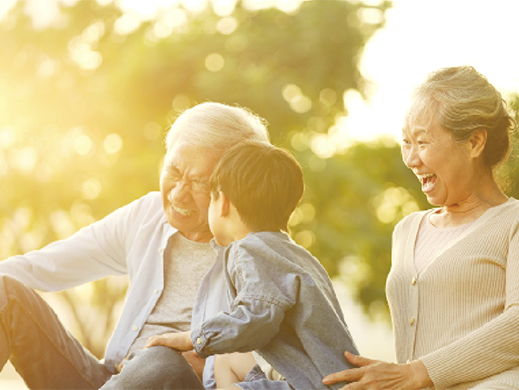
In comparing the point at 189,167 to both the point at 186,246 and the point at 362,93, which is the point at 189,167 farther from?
the point at 362,93

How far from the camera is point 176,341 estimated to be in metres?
2.00

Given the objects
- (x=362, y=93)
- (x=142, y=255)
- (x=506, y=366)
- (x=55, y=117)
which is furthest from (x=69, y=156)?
(x=506, y=366)

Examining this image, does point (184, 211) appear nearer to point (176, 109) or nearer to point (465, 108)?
point (465, 108)

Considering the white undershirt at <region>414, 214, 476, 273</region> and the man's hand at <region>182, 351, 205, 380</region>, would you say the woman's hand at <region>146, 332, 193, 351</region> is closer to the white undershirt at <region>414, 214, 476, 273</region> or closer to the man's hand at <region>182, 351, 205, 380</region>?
the man's hand at <region>182, 351, 205, 380</region>

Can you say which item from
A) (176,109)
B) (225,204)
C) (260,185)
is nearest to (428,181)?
(260,185)

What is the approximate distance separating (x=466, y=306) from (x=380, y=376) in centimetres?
43

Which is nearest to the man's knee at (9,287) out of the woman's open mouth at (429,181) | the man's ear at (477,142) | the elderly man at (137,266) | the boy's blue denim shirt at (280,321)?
the elderly man at (137,266)

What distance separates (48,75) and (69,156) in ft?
3.10

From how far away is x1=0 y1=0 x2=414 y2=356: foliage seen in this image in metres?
7.31

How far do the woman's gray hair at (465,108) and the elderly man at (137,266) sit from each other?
2.36ft

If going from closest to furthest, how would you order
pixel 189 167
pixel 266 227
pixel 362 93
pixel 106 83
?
pixel 266 227 → pixel 189 167 → pixel 106 83 → pixel 362 93

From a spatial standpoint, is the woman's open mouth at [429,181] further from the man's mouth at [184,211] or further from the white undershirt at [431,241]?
the man's mouth at [184,211]

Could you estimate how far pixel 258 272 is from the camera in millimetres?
1918

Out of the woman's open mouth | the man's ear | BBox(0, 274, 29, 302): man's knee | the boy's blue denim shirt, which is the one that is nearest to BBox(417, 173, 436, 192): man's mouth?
the woman's open mouth
